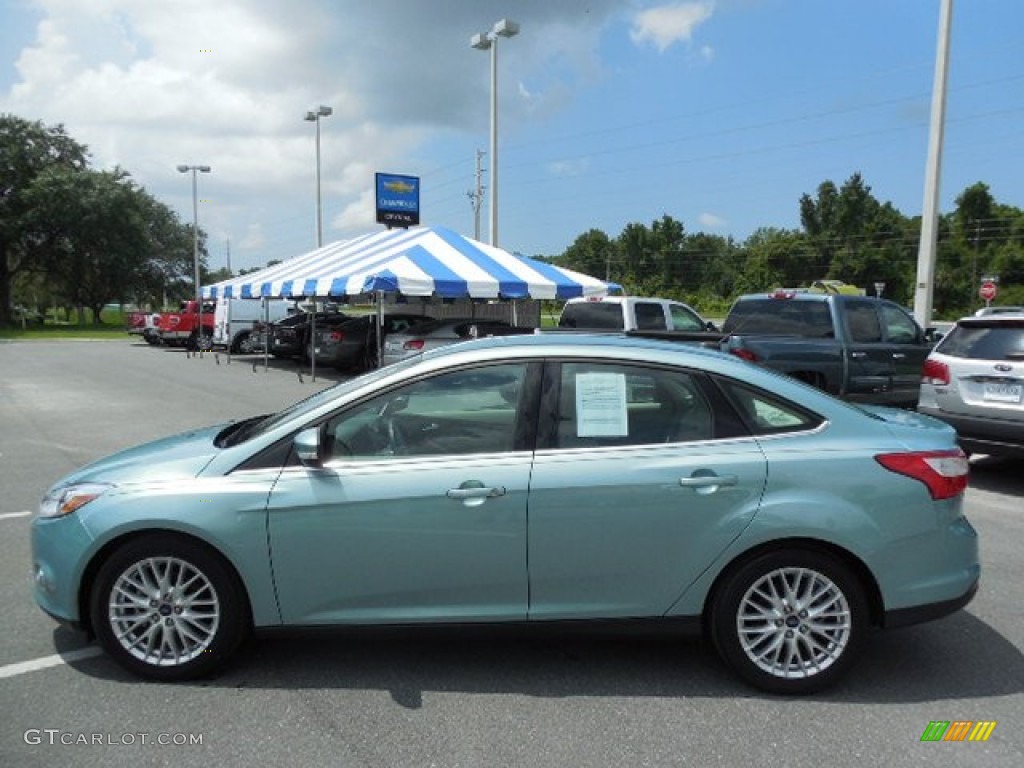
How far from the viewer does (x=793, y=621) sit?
3.56m

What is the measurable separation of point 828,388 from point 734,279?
3705 inches

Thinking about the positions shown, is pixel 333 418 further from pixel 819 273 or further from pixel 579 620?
pixel 819 273

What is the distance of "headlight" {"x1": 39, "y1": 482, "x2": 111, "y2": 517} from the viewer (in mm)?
3611

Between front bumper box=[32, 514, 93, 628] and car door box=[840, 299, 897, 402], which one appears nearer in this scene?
front bumper box=[32, 514, 93, 628]

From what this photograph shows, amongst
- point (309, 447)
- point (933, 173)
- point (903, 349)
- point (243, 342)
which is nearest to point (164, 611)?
point (309, 447)

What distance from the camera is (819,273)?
287ft

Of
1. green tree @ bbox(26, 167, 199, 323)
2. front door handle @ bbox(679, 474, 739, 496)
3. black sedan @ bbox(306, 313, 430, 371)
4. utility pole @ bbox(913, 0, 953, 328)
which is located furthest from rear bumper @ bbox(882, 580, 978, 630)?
green tree @ bbox(26, 167, 199, 323)

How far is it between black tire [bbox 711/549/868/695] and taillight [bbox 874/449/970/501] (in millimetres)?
496

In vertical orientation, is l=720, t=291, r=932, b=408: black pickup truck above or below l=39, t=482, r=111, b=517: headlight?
above

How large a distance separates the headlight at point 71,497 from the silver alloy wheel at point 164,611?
37 cm

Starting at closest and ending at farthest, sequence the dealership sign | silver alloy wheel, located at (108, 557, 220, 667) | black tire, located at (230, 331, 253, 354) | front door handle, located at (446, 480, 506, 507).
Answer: front door handle, located at (446, 480, 506, 507) < silver alloy wheel, located at (108, 557, 220, 667) < the dealership sign < black tire, located at (230, 331, 253, 354)

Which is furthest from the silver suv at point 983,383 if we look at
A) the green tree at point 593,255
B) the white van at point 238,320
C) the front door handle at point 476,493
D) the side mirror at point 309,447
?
the green tree at point 593,255

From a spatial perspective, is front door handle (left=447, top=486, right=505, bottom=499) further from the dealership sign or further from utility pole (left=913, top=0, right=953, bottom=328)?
the dealership sign

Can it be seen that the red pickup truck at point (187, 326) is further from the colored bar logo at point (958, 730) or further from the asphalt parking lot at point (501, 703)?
the colored bar logo at point (958, 730)
